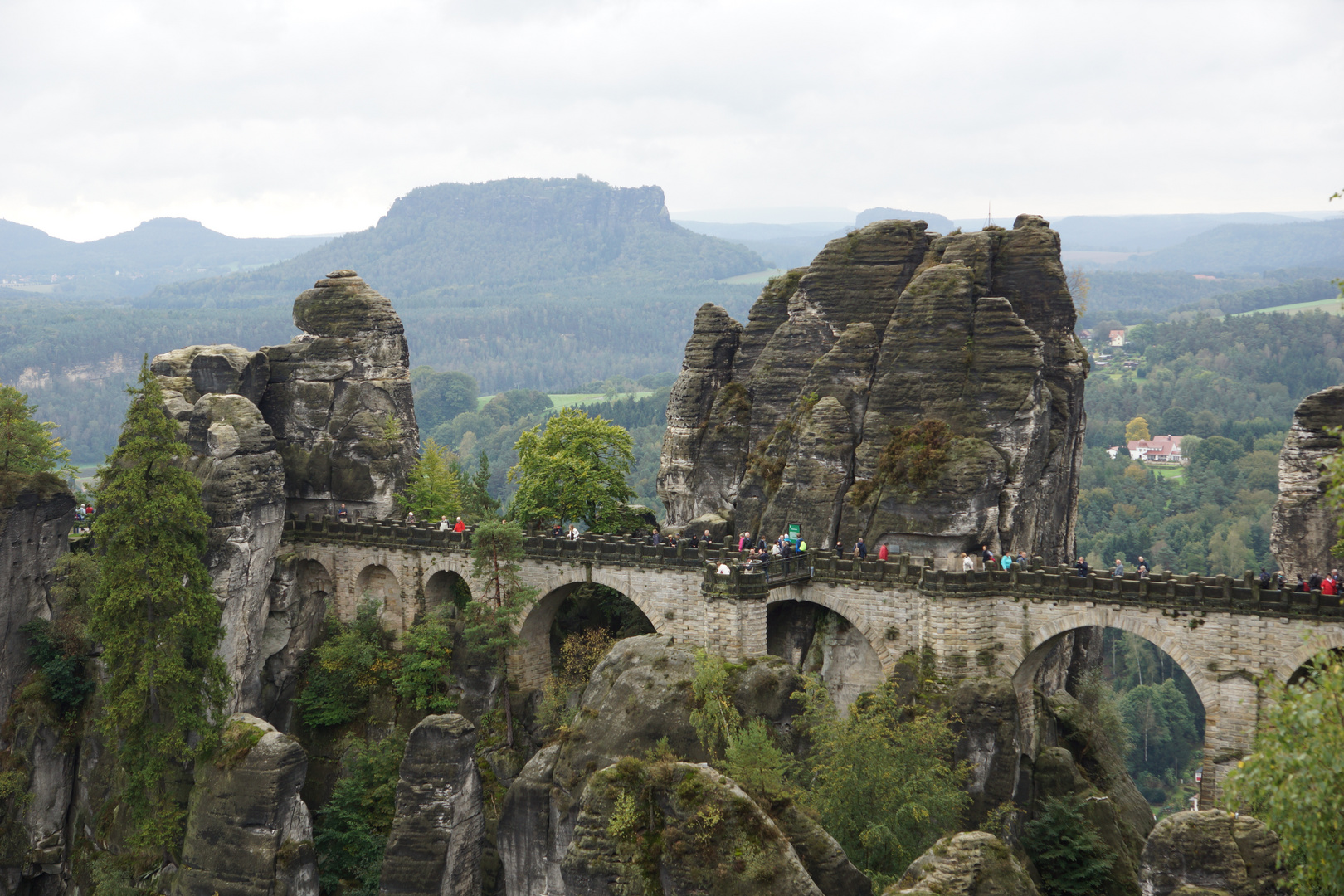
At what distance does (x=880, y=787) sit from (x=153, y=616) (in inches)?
1115

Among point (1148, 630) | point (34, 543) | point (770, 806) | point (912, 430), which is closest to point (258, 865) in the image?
point (34, 543)

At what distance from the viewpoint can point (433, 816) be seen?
44.3 m

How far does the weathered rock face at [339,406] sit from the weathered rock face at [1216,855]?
39463mm

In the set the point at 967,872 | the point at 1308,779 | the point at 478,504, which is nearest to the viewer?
the point at 1308,779

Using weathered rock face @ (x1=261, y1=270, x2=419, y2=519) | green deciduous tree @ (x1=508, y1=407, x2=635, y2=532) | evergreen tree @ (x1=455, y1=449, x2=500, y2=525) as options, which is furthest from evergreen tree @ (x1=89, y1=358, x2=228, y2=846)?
green deciduous tree @ (x1=508, y1=407, x2=635, y2=532)

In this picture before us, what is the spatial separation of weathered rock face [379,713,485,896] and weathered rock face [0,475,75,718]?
62.3 feet

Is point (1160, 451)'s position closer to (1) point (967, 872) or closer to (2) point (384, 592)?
(2) point (384, 592)

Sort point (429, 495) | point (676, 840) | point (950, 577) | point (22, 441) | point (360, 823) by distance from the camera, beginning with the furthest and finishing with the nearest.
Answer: point (429, 495)
point (22, 441)
point (360, 823)
point (950, 577)
point (676, 840)

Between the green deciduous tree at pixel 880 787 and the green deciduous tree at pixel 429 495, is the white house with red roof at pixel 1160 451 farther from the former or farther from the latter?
the green deciduous tree at pixel 880 787

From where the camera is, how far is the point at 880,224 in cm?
5594

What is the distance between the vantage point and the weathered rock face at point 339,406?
57500mm

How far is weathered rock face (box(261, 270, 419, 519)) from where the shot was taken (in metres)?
57.5

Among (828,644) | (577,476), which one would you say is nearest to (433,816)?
(828,644)

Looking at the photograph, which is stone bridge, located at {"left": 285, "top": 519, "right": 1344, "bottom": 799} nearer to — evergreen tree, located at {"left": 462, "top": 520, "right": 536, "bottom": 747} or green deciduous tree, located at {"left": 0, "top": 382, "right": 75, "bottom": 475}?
evergreen tree, located at {"left": 462, "top": 520, "right": 536, "bottom": 747}
